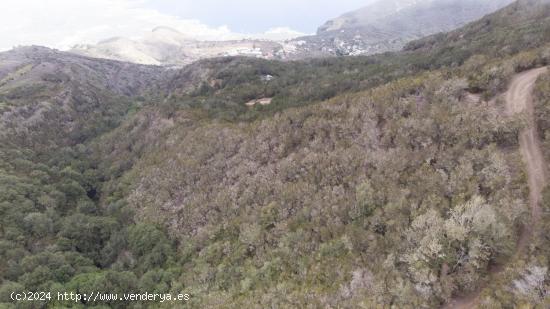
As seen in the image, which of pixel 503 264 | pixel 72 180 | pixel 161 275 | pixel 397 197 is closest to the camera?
pixel 503 264

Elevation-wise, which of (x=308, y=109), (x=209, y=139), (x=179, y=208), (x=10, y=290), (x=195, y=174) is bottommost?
(x=10, y=290)

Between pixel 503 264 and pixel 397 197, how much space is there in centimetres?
1414

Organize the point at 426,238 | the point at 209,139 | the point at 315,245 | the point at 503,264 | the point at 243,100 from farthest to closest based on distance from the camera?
the point at 243,100
the point at 209,139
the point at 315,245
the point at 426,238
the point at 503,264

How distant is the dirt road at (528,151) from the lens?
107ft

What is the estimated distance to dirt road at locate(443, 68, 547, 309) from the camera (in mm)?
32719

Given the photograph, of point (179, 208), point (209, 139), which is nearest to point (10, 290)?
point (179, 208)

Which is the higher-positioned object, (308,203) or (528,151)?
(528,151)

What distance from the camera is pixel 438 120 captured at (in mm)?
51000

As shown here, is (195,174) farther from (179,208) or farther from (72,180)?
(72,180)

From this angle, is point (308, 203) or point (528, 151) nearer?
point (528, 151)

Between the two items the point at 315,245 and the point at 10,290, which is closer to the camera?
the point at 315,245

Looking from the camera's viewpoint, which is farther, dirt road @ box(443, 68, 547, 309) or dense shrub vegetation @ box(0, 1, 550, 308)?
dense shrub vegetation @ box(0, 1, 550, 308)

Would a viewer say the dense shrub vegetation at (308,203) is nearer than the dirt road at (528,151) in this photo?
No

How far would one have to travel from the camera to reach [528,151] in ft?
136
